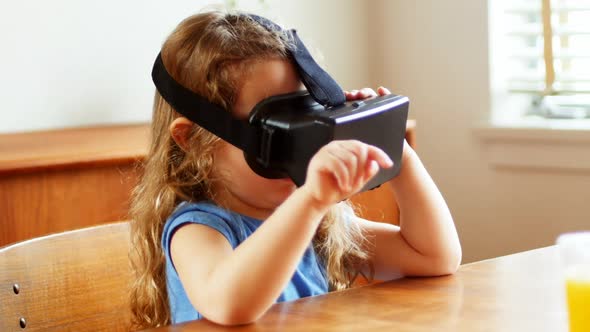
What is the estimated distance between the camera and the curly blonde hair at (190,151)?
1.18 meters

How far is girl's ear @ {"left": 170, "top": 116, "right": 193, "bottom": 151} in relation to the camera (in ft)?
3.88

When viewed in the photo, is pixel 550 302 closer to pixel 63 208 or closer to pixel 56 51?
pixel 63 208

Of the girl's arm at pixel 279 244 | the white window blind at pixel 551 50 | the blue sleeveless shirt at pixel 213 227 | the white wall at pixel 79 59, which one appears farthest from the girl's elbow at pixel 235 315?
the white window blind at pixel 551 50

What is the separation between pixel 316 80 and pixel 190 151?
0.66ft

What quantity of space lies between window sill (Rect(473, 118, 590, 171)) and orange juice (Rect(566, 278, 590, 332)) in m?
1.64

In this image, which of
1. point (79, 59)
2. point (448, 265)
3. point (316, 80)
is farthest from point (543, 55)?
point (316, 80)

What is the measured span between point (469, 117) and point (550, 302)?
165cm

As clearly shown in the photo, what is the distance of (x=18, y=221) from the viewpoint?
1680 millimetres

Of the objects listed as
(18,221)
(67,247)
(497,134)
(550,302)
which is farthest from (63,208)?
(497,134)

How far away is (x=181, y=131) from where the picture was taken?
3.93 ft

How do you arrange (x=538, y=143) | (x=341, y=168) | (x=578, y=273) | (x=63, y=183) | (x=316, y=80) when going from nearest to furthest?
1. (x=578, y=273)
2. (x=341, y=168)
3. (x=316, y=80)
4. (x=63, y=183)
5. (x=538, y=143)

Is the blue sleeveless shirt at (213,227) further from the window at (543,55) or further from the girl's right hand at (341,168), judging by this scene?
the window at (543,55)

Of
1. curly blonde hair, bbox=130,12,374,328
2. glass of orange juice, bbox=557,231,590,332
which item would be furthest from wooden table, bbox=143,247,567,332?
curly blonde hair, bbox=130,12,374,328

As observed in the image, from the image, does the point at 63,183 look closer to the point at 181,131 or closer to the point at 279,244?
the point at 181,131
